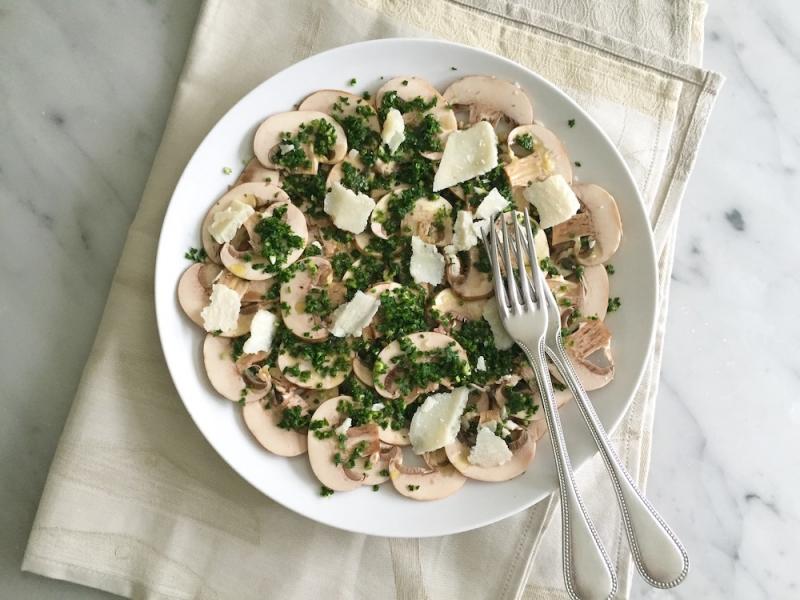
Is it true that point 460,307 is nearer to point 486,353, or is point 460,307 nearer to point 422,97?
point 486,353

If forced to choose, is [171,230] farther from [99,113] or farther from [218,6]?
[218,6]

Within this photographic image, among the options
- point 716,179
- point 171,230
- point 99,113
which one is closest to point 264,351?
point 171,230

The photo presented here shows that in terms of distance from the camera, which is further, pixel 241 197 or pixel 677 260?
pixel 677 260

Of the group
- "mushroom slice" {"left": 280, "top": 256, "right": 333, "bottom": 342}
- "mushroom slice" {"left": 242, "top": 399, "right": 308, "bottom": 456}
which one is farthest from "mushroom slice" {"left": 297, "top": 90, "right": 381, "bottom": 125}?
"mushroom slice" {"left": 242, "top": 399, "right": 308, "bottom": 456}

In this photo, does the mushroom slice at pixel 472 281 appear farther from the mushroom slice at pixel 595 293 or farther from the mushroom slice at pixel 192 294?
the mushroom slice at pixel 192 294

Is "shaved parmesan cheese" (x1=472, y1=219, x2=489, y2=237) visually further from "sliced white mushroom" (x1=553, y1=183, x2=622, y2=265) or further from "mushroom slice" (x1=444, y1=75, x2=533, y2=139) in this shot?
"mushroom slice" (x1=444, y1=75, x2=533, y2=139)

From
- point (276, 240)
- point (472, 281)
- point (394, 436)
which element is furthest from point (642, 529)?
point (276, 240)

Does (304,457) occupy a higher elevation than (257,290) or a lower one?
lower
